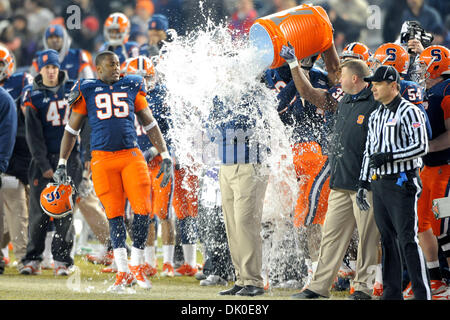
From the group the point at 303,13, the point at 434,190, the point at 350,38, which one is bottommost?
the point at 434,190

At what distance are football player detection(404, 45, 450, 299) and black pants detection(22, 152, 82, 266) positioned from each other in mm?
3553

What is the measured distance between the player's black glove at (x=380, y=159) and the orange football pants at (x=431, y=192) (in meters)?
1.24

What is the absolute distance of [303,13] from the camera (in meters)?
6.09

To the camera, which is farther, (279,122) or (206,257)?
(206,257)

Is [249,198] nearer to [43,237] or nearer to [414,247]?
[414,247]

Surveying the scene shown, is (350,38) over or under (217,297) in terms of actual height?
over

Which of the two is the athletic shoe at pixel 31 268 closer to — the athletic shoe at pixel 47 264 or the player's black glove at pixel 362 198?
the athletic shoe at pixel 47 264

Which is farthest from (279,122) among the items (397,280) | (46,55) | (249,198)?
(46,55)

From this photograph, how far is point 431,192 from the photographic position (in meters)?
6.25

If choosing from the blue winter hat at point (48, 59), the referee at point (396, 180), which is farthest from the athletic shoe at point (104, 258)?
the referee at point (396, 180)

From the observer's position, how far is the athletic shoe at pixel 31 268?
7.64 m

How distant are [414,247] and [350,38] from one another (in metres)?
6.24
